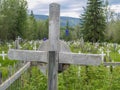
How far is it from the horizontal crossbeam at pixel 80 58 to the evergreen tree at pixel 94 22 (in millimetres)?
44803

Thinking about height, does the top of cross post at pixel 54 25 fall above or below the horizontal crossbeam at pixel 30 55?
above

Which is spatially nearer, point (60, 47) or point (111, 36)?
point (60, 47)

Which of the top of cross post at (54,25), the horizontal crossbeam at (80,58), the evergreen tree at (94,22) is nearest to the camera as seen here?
the top of cross post at (54,25)

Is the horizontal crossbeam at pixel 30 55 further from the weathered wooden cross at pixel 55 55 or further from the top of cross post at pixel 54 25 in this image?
the top of cross post at pixel 54 25

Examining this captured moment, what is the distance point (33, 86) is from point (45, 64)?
13.1ft

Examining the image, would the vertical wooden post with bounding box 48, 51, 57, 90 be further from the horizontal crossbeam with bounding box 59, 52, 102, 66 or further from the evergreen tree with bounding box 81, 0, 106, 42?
the evergreen tree with bounding box 81, 0, 106, 42

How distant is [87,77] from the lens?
28.9 feet

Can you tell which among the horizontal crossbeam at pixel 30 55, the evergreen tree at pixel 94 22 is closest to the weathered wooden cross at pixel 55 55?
the horizontal crossbeam at pixel 30 55

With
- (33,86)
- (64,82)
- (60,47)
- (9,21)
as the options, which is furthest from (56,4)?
(9,21)

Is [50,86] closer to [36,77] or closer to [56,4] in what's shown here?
[56,4]

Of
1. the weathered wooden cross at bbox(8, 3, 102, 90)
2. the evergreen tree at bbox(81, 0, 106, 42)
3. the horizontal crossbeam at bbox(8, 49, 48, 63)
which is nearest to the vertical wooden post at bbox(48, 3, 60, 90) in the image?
the weathered wooden cross at bbox(8, 3, 102, 90)

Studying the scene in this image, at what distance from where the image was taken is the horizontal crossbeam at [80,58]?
3329 mm

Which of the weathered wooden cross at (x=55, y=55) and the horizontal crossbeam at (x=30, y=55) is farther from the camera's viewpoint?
the horizontal crossbeam at (x=30, y=55)

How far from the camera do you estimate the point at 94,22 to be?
48.6 m
